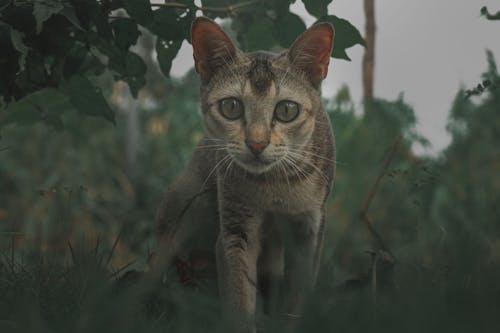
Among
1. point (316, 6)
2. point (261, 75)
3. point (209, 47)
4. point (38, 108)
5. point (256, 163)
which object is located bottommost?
point (256, 163)

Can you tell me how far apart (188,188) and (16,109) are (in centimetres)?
85

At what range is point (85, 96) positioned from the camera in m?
2.69

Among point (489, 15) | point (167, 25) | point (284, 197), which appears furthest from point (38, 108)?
point (489, 15)

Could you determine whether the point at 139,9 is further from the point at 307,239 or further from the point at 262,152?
the point at 307,239

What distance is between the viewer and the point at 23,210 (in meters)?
6.96

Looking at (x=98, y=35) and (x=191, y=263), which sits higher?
(x=98, y=35)

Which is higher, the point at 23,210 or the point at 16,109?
the point at 16,109

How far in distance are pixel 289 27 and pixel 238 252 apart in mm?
938

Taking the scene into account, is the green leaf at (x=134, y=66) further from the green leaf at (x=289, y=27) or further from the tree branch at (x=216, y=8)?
the green leaf at (x=289, y=27)

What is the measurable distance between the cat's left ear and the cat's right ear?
26cm

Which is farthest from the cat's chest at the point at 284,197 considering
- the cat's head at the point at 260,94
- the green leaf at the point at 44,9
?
the green leaf at the point at 44,9

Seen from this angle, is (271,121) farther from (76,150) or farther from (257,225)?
(76,150)

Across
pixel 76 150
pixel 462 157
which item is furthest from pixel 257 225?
pixel 76 150

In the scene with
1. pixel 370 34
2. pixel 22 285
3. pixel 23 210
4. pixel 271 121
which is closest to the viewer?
pixel 22 285
